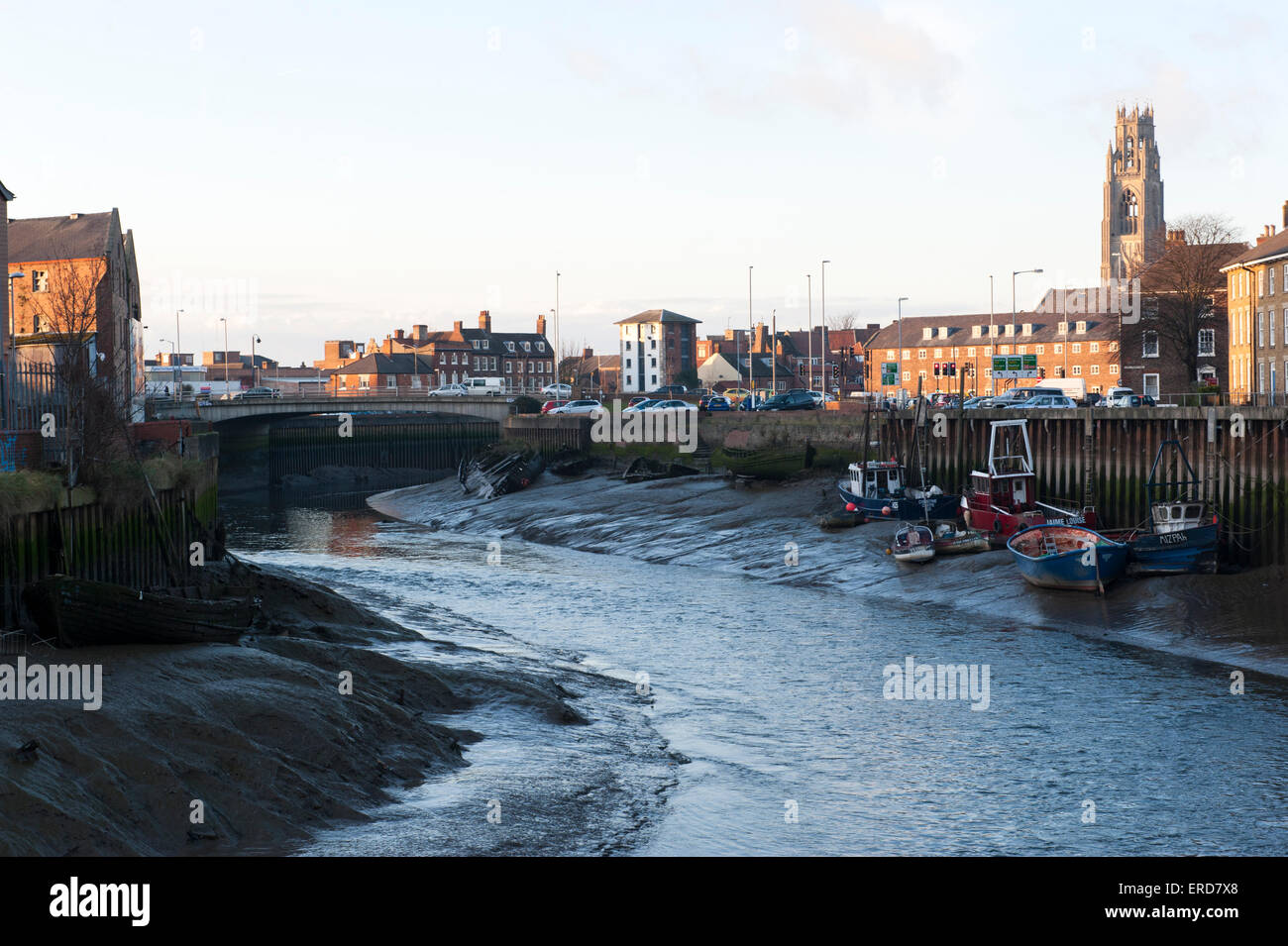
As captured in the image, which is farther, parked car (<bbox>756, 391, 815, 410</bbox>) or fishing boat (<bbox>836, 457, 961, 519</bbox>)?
parked car (<bbox>756, 391, 815, 410</bbox>)

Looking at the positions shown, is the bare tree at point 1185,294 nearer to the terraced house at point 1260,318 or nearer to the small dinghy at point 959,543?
the terraced house at point 1260,318

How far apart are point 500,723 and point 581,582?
833 inches

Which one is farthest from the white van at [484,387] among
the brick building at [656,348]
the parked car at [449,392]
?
the brick building at [656,348]

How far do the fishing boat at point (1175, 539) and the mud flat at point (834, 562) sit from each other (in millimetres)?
492

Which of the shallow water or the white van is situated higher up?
the white van

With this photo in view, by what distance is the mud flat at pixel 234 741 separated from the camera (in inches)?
585

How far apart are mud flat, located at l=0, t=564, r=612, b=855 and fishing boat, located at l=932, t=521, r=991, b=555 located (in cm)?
2031

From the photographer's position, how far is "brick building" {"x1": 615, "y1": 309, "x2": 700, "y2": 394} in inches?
7288
